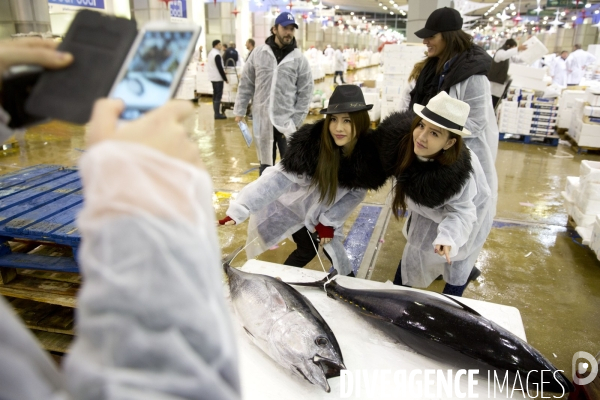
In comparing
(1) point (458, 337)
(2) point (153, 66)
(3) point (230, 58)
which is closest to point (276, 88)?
(1) point (458, 337)

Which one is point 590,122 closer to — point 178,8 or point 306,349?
point 306,349

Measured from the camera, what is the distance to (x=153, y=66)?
0.75 metres

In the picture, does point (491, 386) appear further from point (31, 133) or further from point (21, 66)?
point (31, 133)

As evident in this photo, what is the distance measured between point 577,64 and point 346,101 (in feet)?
56.0

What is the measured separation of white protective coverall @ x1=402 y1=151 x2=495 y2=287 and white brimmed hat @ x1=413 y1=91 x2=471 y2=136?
1.04 feet

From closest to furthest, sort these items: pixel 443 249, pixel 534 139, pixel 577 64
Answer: pixel 443 249 → pixel 534 139 → pixel 577 64

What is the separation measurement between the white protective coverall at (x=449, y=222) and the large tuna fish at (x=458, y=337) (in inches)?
26.4

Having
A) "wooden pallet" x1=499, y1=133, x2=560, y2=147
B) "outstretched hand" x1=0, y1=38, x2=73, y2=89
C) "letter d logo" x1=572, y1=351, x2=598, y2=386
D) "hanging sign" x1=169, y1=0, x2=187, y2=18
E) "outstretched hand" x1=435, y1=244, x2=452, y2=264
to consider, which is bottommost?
"wooden pallet" x1=499, y1=133, x2=560, y2=147

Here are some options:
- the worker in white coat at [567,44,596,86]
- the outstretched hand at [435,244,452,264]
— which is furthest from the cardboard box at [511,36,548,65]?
the worker in white coat at [567,44,596,86]

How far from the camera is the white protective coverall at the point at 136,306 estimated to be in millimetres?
541

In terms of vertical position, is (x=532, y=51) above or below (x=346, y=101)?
above

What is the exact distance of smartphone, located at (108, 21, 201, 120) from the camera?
70cm

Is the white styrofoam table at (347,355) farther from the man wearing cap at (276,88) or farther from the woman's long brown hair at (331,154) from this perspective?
the man wearing cap at (276,88)

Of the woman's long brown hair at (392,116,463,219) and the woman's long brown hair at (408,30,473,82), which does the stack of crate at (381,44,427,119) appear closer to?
the woman's long brown hair at (408,30,473,82)
